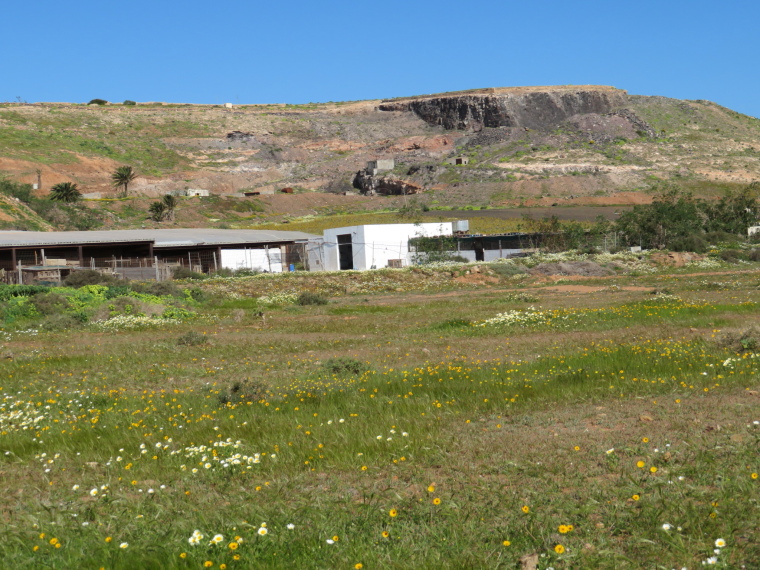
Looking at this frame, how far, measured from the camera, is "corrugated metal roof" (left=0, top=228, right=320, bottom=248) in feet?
145

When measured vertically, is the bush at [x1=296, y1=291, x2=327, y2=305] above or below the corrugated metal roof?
below

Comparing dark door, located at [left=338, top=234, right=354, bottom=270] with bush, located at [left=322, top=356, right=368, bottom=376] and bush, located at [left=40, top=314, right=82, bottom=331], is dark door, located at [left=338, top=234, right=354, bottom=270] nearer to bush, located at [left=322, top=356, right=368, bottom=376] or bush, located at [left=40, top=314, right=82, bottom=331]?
bush, located at [left=40, top=314, right=82, bottom=331]

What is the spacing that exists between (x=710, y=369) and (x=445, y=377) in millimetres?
3543

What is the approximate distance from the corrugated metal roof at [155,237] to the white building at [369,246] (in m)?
3.55

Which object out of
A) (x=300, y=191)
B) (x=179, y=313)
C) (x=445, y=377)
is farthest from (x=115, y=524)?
(x=300, y=191)

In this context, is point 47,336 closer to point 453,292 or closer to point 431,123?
point 453,292

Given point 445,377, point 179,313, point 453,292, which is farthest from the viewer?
point 453,292

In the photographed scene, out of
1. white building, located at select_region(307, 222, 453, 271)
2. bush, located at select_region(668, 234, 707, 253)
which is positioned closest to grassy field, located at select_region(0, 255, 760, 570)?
white building, located at select_region(307, 222, 453, 271)

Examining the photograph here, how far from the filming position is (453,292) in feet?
113

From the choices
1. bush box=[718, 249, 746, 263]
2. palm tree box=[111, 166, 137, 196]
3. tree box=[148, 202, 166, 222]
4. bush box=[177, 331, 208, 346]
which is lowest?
bush box=[718, 249, 746, 263]

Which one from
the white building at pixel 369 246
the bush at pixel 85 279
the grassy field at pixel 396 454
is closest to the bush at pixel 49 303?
the bush at pixel 85 279

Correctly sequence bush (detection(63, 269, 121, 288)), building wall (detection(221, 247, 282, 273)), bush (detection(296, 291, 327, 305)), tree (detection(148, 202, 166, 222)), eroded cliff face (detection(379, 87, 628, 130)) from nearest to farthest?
bush (detection(296, 291, 327, 305))
bush (detection(63, 269, 121, 288))
building wall (detection(221, 247, 282, 273))
tree (detection(148, 202, 166, 222))
eroded cliff face (detection(379, 87, 628, 130))

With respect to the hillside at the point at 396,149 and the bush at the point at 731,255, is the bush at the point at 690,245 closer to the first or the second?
the bush at the point at 731,255

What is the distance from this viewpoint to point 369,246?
5209 cm
